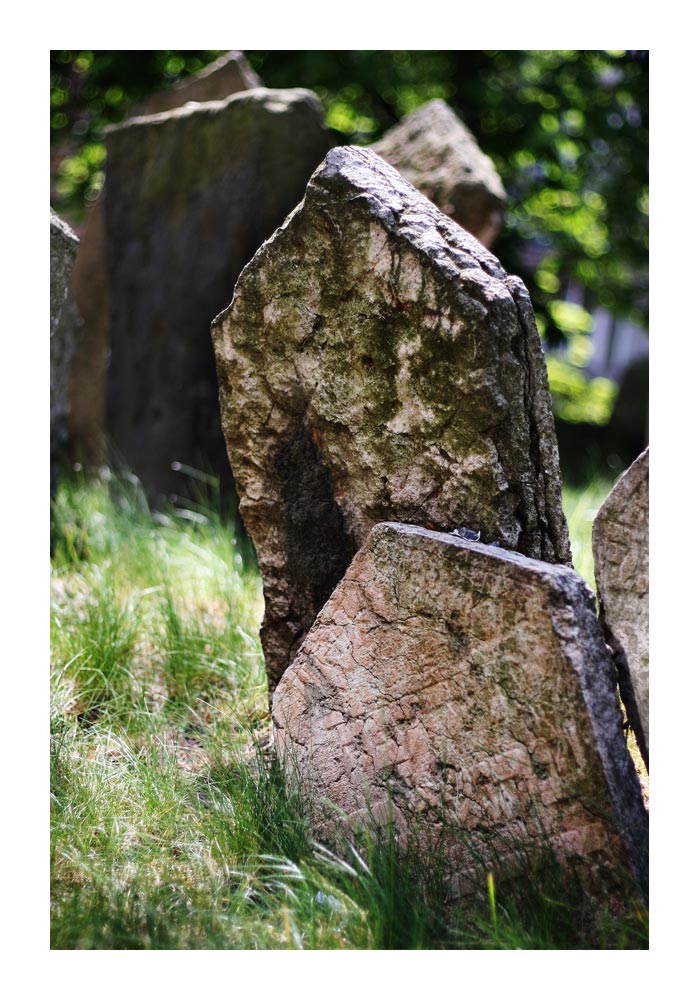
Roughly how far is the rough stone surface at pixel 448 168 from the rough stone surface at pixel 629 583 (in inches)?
94.6

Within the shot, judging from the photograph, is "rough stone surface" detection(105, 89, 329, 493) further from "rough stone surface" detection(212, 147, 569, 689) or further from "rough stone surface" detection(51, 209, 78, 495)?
"rough stone surface" detection(212, 147, 569, 689)

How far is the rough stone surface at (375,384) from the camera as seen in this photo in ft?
5.82

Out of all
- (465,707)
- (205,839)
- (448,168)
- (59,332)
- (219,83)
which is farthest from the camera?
(219,83)

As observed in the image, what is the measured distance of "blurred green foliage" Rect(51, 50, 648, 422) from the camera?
502cm

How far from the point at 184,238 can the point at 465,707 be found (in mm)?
2845

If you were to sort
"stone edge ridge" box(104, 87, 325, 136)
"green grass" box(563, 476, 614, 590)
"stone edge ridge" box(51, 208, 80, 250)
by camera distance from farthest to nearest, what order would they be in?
"stone edge ridge" box(104, 87, 325, 136), "green grass" box(563, 476, 614, 590), "stone edge ridge" box(51, 208, 80, 250)

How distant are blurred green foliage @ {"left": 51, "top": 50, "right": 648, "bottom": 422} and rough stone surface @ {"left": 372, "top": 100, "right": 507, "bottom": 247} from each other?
0.54 m

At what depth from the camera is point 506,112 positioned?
16.7 ft

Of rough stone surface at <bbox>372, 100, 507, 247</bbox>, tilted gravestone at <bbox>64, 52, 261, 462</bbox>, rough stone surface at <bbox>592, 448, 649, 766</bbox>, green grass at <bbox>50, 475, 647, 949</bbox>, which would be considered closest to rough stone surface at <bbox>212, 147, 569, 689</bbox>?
rough stone surface at <bbox>592, 448, 649, 766</bbox>

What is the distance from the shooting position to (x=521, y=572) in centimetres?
→ 158

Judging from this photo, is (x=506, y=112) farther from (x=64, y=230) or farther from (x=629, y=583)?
(x=629, y=583)

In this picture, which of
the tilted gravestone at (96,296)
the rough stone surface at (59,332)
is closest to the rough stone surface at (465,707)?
the rough stone surface at (59,332)

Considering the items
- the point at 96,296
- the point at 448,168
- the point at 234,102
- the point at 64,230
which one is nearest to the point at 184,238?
the point at 234,102
